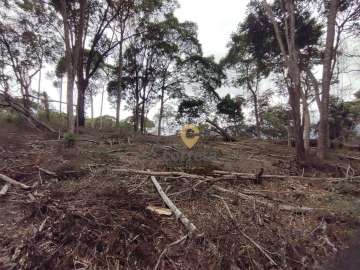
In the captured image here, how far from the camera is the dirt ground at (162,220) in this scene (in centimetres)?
238

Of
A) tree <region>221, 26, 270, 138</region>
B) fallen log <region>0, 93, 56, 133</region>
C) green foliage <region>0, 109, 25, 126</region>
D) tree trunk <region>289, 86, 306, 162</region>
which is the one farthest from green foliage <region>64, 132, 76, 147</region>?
tree <region>221, 26, 270, 138</region>

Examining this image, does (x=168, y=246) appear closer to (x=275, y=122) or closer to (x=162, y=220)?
(x=162, y=220)

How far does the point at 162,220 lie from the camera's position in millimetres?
2986

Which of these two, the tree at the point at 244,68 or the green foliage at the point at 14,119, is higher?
the tree at the point at 244,68

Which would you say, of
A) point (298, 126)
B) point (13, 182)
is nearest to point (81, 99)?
point (13, 182)

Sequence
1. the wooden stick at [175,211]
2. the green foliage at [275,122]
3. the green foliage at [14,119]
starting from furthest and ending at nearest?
the green foliage at [275,122] < the green foliage at [14,119] < the wooden stick at [175,211]

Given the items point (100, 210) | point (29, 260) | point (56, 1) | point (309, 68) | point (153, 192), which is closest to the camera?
point (29, 260)

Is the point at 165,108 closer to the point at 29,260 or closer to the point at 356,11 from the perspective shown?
the point at 356,11

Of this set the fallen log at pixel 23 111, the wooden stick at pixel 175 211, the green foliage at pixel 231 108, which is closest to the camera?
the wooden stick at pixel 175 211

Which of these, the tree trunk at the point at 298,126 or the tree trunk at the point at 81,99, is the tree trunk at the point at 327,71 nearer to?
the tree trunk at the point at 298,126

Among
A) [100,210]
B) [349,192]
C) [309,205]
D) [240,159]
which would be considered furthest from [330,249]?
[240,159]

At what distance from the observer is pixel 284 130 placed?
17.2m

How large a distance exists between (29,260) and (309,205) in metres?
3.66

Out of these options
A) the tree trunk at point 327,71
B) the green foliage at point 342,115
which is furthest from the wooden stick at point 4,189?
the green foliage at point 342,115
